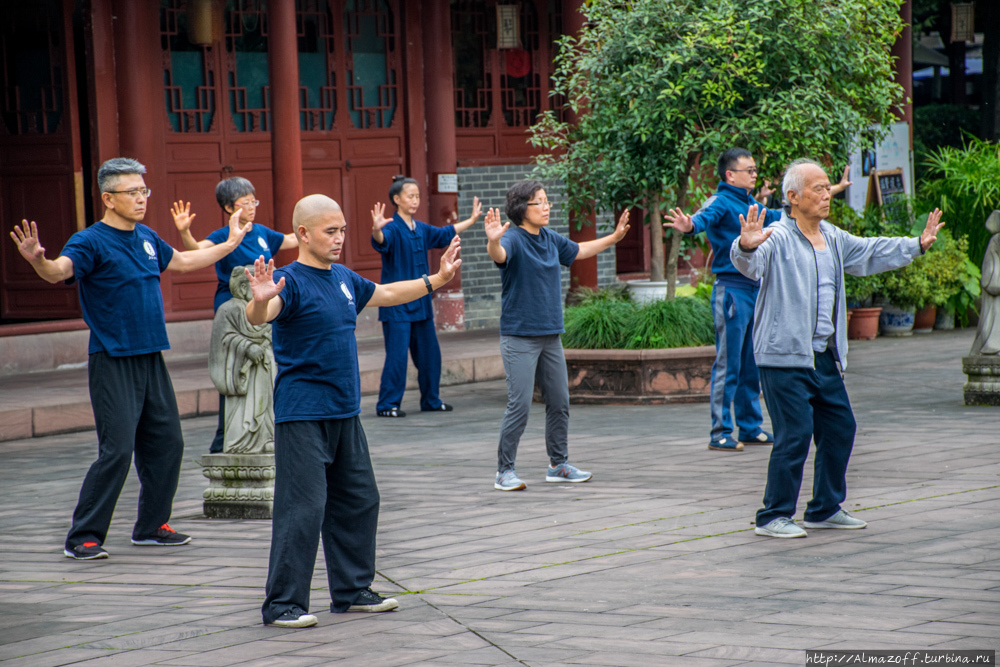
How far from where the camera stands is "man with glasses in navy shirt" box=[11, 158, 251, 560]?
20.4 ft

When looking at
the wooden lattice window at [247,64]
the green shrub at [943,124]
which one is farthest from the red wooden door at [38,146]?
the green shrub at [943,124]

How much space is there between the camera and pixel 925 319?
1533 centimetres

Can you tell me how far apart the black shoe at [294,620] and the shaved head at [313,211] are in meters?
1.38

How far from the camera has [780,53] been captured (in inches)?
422

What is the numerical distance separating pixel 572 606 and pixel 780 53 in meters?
6.74

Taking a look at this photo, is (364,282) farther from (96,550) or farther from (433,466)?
(433,466)

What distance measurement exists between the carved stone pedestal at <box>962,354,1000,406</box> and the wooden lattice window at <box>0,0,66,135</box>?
8.44 m

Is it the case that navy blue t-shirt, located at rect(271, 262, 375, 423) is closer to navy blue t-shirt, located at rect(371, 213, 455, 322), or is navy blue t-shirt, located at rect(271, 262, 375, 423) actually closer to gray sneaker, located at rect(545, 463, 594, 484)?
gray sneaker, located at rect(545, 463, 594, 484)

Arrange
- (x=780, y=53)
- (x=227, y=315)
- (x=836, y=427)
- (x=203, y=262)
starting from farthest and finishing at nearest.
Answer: (x=780, y=53) → (x=227, y=315) → (x=203, y=262) → (x=836, y=427)

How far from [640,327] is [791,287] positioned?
484 cm

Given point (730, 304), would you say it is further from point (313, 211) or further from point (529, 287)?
point (313, 211)

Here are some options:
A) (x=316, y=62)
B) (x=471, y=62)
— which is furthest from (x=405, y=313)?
(x=471, y=62)

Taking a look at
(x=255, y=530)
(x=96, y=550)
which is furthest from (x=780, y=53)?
(x=96, y=550)

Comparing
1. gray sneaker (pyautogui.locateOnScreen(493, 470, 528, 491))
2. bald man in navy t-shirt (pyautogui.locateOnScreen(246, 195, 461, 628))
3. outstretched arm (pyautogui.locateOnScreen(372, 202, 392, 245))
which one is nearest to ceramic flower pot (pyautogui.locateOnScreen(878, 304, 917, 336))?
outstretched arm (pyautogui.locateOnScreen(372, 202, 392, 245))
